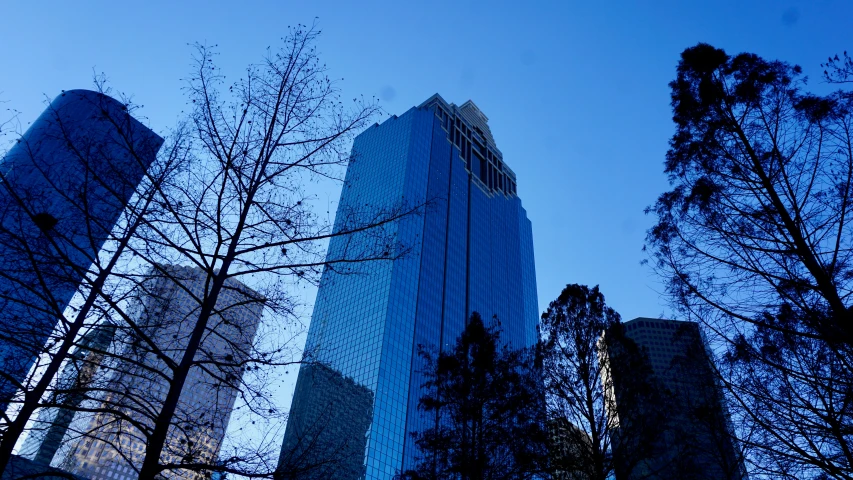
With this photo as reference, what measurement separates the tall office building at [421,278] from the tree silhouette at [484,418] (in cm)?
3357

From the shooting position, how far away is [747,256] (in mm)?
9508

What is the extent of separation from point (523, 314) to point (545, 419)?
108 metres

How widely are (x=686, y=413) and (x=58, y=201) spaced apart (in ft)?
46.2

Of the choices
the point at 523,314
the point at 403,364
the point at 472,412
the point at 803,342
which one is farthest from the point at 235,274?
the point at 523,314

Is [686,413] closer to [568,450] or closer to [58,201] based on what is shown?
[568,450]

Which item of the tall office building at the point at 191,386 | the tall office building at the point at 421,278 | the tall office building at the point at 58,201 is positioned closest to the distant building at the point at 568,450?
the tall office building at the point at 191,386

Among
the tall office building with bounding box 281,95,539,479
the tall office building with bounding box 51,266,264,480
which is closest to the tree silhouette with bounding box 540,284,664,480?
the tall office building with bounding box 51,266,264,480

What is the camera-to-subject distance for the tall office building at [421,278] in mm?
74125

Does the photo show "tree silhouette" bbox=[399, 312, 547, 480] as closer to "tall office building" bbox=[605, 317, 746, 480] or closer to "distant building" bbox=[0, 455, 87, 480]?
"tall office building" bbox=[605, 317, 746, 480]

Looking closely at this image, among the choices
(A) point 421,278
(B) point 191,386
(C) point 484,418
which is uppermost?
(A) point 421,278

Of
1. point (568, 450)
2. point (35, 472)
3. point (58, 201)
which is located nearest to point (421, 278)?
point (568, 450)

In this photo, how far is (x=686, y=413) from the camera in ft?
42.2

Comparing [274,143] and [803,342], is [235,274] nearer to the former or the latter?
[274,143]

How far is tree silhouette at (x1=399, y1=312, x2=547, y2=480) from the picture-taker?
47.9ft
